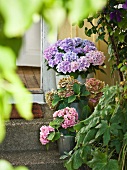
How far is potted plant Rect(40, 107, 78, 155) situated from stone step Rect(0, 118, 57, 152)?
199 millimetres

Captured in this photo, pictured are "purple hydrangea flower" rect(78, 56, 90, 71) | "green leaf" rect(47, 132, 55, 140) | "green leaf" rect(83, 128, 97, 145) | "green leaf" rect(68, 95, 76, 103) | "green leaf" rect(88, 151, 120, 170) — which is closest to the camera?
"green leaf" rect(88, 151, 120, 170)

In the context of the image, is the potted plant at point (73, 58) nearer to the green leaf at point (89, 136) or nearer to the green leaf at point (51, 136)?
the green leaf at point (51, 136)

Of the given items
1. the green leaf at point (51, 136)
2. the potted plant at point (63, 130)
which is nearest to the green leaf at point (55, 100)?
the potted plant at point (63, 130)

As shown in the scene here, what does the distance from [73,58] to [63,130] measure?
52 cm

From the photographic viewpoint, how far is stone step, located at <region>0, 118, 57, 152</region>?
2262 mm

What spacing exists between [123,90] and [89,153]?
1.12ft

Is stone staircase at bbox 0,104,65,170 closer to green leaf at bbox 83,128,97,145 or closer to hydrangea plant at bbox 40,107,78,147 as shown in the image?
hydrangea plant at bbox 40,107,78,147

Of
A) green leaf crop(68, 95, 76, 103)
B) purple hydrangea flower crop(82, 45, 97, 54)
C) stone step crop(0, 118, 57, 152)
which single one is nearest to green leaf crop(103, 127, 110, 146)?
green leaf crop(68, 95, 76, 103)

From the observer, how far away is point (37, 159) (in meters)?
2.01

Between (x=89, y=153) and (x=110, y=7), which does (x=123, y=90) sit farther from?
(x=110, y=7)

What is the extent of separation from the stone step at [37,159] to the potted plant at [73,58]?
0.57 metres

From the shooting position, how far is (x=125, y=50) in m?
2.05

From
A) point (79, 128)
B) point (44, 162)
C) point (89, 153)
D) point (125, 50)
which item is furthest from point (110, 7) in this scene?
point (44, 162)

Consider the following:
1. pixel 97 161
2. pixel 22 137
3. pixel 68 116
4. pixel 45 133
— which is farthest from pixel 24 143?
pixel 97 161
